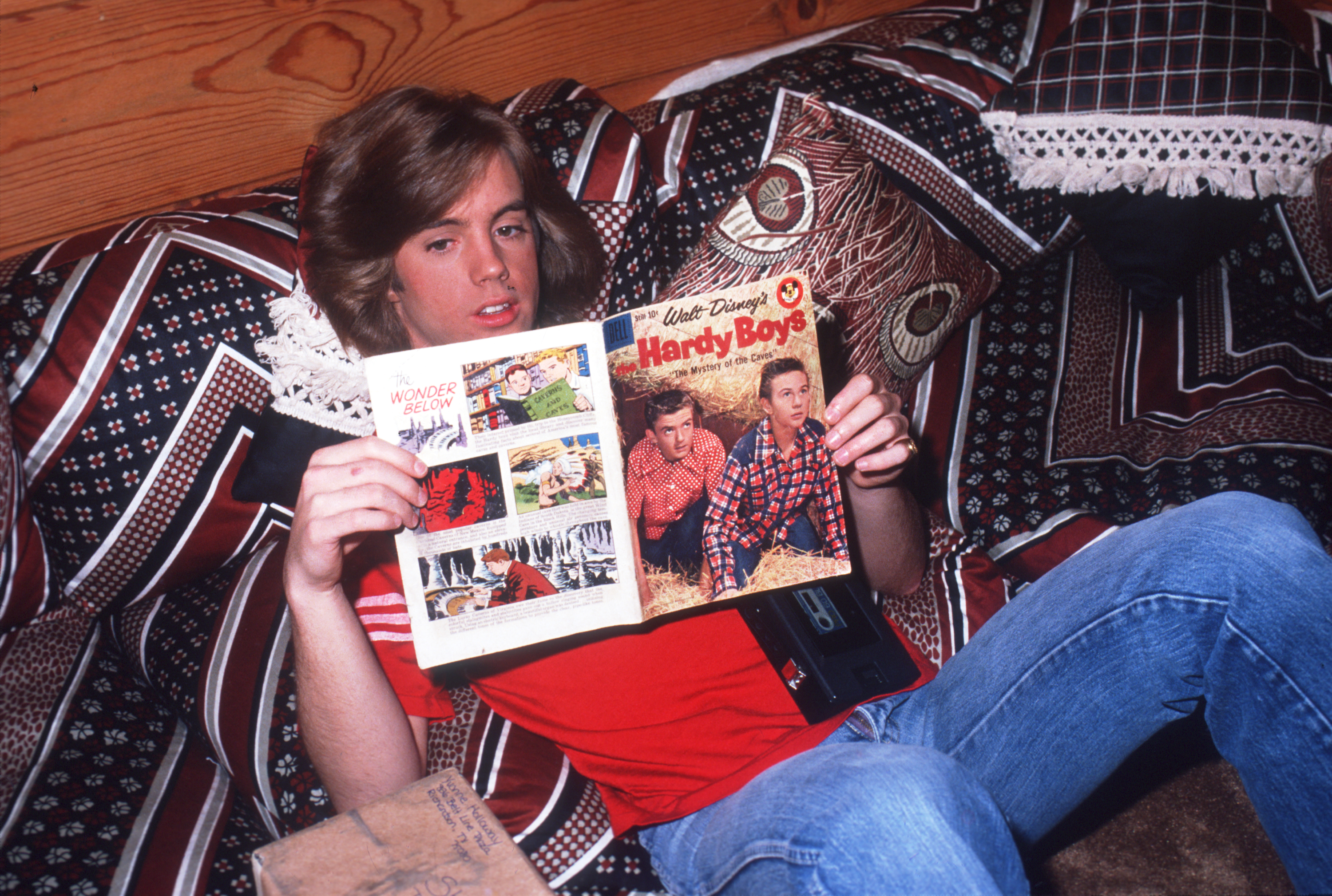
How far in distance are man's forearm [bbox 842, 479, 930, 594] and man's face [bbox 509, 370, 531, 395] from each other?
0.39 meters

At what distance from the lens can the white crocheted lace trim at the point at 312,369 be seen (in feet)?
3.41

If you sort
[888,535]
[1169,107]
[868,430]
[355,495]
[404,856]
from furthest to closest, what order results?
[1169,107]
[888,535]
[868,430]
[355,495]
[404,856]

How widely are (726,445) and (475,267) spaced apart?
0.37m

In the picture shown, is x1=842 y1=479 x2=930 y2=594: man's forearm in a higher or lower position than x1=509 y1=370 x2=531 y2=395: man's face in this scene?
lower

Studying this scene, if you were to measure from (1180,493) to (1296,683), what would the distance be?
49 cm

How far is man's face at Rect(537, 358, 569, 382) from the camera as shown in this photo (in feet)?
2.58

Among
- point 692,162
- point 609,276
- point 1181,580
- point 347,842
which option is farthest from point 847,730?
point 692,162

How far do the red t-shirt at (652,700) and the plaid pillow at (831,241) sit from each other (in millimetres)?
467

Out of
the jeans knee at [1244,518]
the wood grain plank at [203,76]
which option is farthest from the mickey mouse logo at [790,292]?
the wood grain plank at [203,76]

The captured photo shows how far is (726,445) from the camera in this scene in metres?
0.85

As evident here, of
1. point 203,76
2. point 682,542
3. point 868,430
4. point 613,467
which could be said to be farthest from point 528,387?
point 203,76

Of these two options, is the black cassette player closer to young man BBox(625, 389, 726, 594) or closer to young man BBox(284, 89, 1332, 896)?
young man BBox(284, 89, 1332, 896)

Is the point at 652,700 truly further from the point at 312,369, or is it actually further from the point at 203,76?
the point at 203,76

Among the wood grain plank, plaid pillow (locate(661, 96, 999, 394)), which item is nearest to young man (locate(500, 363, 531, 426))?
plaid pillow (locate(661, 96, 999, 394))
